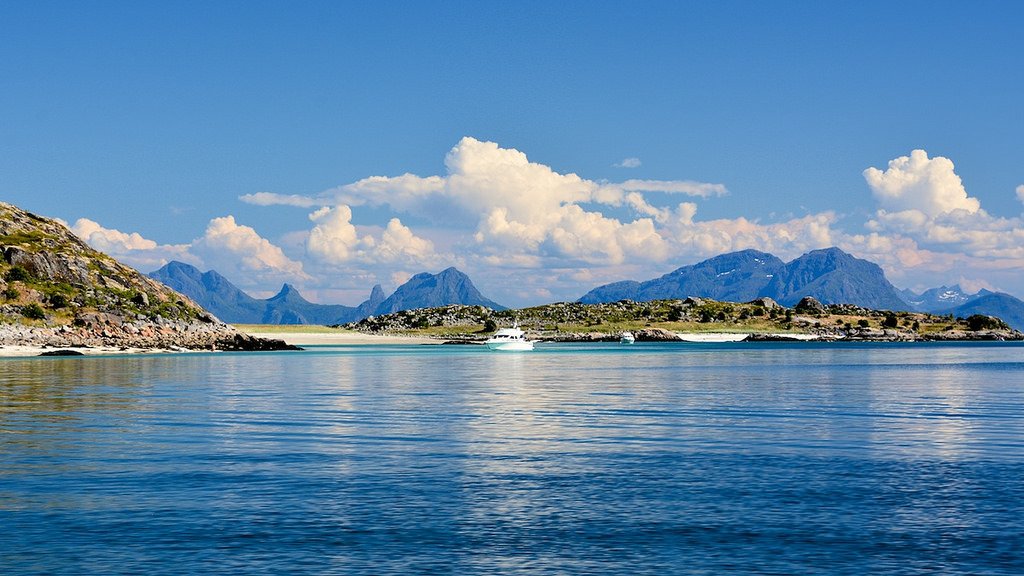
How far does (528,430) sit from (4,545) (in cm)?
3755

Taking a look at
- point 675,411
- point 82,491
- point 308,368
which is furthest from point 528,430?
point 308,368

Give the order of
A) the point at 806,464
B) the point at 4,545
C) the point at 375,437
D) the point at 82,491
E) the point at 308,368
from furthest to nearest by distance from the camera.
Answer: the point at 308,368 → the point at 375,437 → the point at 806,464 → the point at 82,491 → the point at 4,545

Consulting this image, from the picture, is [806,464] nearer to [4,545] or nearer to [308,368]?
[4,545]

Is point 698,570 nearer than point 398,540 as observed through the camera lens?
Yes

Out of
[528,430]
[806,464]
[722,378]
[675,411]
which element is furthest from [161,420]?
[722,378]

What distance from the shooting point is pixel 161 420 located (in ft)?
229

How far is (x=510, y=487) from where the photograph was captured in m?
41.4

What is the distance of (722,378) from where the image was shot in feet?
434

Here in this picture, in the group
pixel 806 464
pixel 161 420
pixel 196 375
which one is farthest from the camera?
pixel 196 375

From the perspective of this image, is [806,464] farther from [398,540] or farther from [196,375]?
[196,375]

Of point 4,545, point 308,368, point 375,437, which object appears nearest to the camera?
point 4,545

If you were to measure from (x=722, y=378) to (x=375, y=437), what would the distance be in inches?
3208

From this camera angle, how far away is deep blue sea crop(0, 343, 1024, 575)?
29.5 meters

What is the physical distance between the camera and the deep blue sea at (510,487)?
29.5 m
